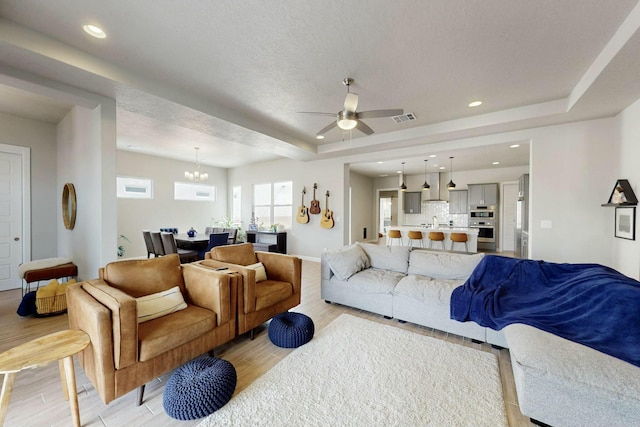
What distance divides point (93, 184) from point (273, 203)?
4.85m

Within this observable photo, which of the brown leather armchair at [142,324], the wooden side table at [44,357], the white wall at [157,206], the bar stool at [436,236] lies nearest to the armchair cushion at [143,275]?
the brown leather armchair at [142,324]

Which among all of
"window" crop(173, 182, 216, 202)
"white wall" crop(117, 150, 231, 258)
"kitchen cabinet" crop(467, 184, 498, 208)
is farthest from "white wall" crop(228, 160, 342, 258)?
"kitchen cabinet" crop(467, 184, 498, 208)

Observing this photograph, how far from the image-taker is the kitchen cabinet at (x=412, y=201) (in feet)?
31.0

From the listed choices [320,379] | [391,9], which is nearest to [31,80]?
[391,9]

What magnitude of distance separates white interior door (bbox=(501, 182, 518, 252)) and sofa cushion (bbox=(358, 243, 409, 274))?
633 cm

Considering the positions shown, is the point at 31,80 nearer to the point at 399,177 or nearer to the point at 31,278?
the point at 31,278

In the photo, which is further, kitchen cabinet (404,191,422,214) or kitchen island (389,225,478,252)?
kitchen cabinet (404,191,422,214)

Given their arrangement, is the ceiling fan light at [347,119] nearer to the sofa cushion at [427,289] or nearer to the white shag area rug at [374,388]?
the sofa cushion at [427,289]

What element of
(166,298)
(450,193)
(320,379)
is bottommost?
(320,379)

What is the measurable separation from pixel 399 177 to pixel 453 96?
6.75 meters

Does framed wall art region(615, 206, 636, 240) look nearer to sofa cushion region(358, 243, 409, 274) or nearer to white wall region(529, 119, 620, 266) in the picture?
Result: white wall region(529, 119, 620, 266)

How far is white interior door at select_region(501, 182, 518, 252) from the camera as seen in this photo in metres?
7.85

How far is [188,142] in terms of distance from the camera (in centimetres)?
568

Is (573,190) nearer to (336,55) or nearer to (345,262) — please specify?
(345,262)
